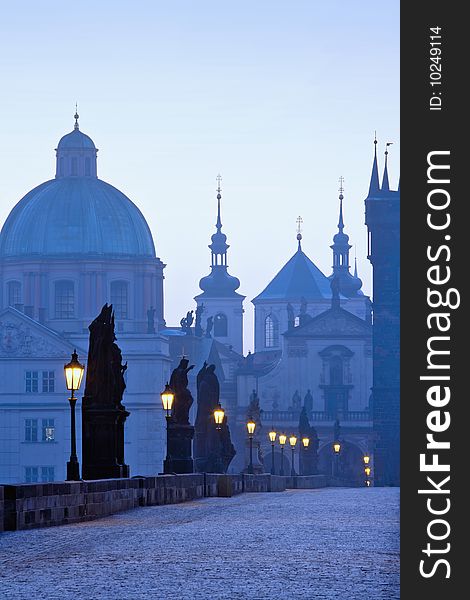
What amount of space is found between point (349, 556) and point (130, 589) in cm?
475

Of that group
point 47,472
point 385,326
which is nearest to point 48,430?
point 47,472

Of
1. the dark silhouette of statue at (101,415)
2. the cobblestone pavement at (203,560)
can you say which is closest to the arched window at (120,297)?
the dark silhouette of statue at (101,415)

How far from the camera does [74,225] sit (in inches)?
6132

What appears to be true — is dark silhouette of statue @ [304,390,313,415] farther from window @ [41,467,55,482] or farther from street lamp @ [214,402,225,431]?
street lamp @ [214,402,225,431]

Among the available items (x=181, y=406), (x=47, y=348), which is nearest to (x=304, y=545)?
(x=181, y=406)

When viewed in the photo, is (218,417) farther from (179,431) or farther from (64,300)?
(64,300)

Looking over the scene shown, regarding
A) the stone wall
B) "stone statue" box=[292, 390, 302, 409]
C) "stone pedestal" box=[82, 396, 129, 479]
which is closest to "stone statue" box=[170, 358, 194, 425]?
the stone wall

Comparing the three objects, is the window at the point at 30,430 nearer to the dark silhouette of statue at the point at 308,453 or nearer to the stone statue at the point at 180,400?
the dark silhouette of statue at the point at 308,453

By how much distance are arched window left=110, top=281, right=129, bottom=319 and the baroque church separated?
9 centimetres

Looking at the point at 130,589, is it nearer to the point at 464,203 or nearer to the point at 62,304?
the point at 464,203

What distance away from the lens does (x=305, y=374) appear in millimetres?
167375

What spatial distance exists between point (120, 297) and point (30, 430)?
712 inches

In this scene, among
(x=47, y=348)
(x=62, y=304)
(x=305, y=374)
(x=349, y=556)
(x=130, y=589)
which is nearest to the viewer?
(x=130, y=589)

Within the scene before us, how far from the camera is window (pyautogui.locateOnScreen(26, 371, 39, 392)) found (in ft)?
466
